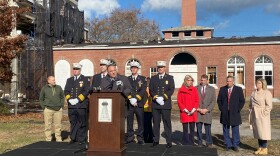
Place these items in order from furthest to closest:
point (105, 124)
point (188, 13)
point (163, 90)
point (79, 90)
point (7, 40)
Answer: point (188, 13)
point (7, 40)
point (79, 90)
point (163, 90)
point (105, 124)

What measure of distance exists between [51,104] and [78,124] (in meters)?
1.04

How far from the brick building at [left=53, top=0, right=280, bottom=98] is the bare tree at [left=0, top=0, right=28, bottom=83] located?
768 inches

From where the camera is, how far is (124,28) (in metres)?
62.2

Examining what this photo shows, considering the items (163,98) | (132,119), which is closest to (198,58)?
(132,119)

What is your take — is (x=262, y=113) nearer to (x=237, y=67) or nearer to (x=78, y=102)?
(x=78, y=102)

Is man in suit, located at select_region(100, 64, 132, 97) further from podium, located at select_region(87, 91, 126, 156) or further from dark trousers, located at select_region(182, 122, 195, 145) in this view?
dark trousers, located at select_region(182, 122, 195, 145)

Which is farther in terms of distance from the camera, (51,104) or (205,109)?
(51,104)

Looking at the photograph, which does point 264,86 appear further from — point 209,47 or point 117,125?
point 209,47

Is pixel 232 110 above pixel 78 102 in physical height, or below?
below

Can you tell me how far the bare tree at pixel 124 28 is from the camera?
61406mm

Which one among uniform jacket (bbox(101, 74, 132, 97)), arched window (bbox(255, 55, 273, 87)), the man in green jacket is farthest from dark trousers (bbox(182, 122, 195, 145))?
arched window (bbox(255, 55, 273, 87))

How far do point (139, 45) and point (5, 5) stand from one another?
790 inches

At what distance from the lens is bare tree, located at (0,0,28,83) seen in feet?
54.0

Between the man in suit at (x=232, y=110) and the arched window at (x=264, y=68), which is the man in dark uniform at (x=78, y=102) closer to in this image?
the man in suit at (x=232, y=110)
